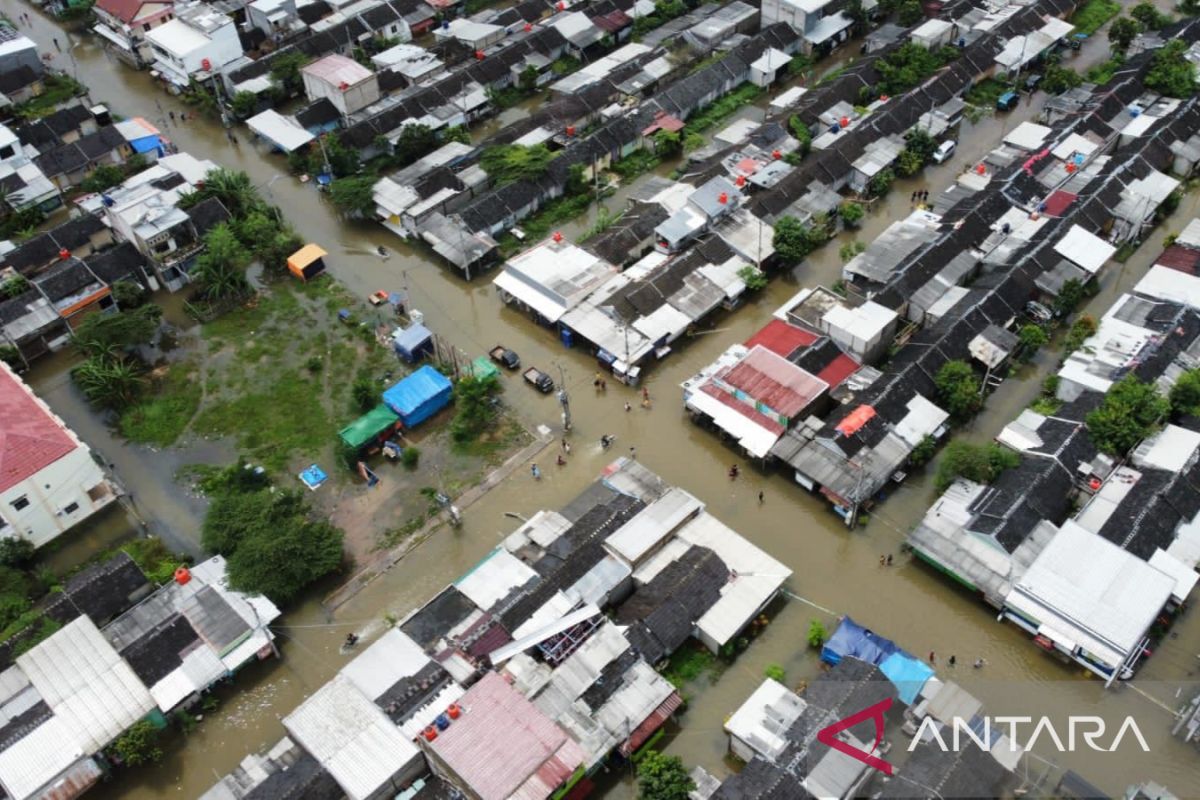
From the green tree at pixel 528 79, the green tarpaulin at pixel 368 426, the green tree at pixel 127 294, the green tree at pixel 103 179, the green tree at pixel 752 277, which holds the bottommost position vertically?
the green tree at pixel 127 294

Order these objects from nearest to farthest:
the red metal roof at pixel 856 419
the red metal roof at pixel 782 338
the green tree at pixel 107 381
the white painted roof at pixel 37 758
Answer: the white painted roof at pixel 37 758 < the red metal roof at pixel 856 419 < the red metal roof at pixel 782 338 < the green tree at pixel 107 381

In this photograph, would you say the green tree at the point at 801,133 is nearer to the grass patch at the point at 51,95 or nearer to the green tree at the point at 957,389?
the green tree at the point at 957,389

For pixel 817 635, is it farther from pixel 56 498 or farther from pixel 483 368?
pixel 56 498

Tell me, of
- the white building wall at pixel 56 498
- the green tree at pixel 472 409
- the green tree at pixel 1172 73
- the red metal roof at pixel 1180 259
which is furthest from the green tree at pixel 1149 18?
the white building wall at pixel 56 498

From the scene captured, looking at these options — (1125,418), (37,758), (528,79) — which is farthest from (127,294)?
(1125,418)

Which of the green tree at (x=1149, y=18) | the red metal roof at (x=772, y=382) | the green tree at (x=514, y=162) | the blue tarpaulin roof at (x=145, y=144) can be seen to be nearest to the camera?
the red metal roof at (x=772, y=382)

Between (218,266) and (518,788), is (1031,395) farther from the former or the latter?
(218,266)

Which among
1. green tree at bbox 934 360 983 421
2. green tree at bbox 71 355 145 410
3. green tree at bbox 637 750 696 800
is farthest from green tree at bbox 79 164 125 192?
green tree at bbox 934 360 983 421
